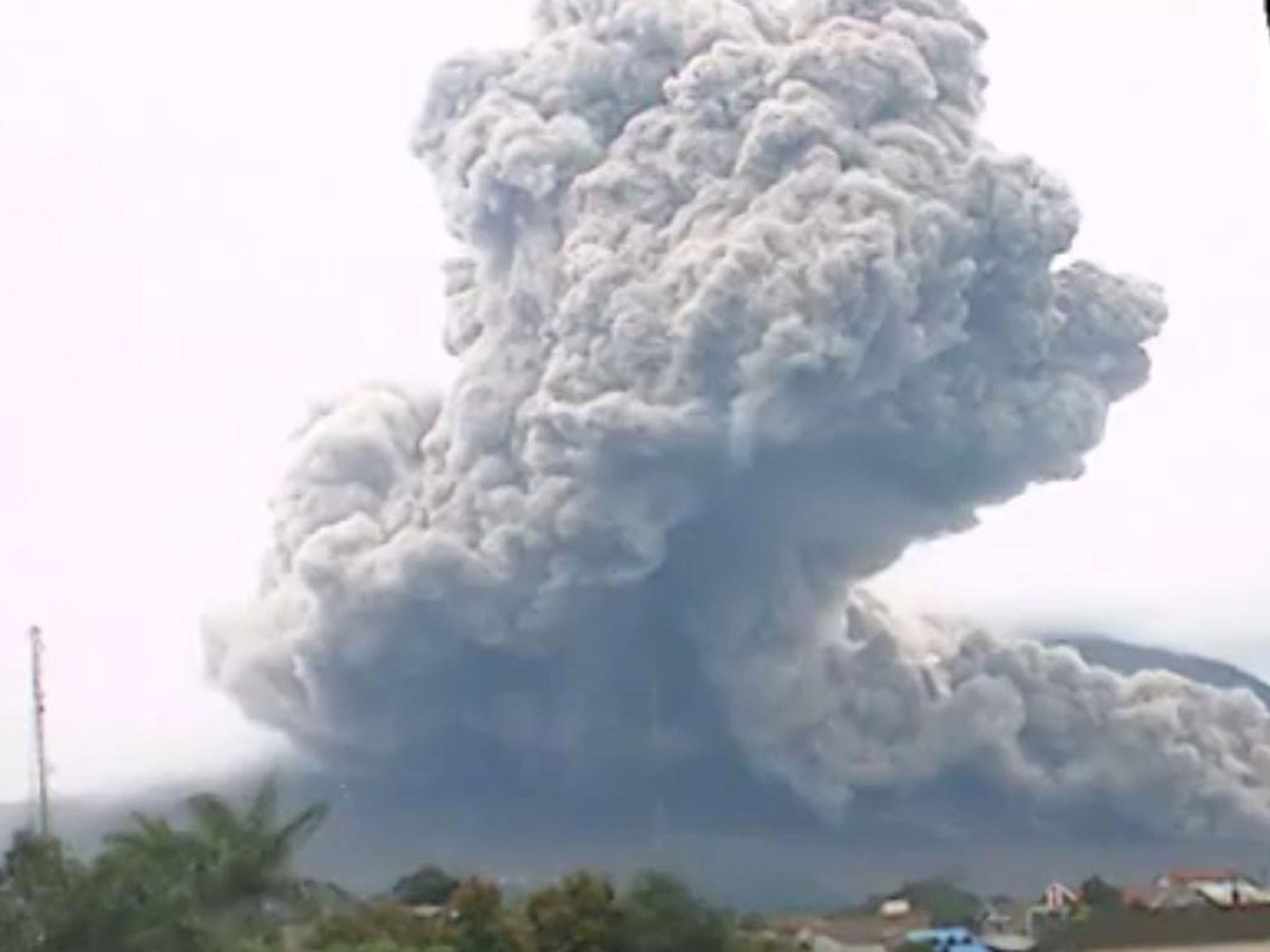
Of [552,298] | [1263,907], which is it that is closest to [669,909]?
[1263,907]

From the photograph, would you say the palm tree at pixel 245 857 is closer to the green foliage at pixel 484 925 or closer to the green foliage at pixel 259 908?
the green foliage at pixel 259 908

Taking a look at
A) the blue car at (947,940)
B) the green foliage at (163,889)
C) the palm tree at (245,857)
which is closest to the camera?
the green foliage at (163,889)

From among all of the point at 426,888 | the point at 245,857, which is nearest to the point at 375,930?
the point at 245,857

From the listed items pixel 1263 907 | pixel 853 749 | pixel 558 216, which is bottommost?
pixel 1263 907

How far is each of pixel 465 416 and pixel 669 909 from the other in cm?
420

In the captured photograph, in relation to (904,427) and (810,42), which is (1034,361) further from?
(810,42)

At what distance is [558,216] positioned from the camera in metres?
15.4

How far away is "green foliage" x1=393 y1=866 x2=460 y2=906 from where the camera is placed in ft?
44.7

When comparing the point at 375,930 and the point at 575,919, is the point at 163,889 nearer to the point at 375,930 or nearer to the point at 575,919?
the point at 375,930

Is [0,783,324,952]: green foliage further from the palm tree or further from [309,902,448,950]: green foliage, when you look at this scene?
[309,902,448,950]: green foliage

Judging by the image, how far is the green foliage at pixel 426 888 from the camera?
13.6 metres

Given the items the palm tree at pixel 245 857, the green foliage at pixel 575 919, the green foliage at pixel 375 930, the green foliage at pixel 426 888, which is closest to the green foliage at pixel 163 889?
the palm tree at pixel 245 857

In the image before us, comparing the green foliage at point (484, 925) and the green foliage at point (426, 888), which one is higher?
the green foliage at point (426, 888)

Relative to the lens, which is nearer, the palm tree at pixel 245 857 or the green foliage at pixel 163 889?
the green foliage at pixel 163 889
